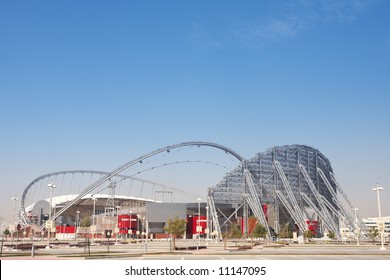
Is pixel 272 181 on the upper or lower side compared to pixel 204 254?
upper

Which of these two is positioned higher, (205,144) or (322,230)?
(205,144)

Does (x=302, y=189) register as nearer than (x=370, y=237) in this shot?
No

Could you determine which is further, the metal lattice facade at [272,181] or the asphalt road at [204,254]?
the metal lattice facade at [272,181]

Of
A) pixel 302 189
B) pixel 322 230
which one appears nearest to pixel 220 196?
pixel 302 189

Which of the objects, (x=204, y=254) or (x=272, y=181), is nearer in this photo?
(x=204, y=254)

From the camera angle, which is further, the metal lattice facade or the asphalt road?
the metal lattice facade

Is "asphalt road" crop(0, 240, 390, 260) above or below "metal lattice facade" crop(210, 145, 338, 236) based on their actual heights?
below

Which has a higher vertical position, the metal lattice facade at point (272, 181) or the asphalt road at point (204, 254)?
the metal lattice facade at point (272, 181)

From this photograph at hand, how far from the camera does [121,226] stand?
520 feet
